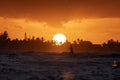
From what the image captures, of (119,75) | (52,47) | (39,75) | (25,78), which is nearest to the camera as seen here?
(25,78)

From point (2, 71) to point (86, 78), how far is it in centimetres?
884

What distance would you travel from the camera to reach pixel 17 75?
37.2 m

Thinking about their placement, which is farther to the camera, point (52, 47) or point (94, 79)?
point (52, 47)

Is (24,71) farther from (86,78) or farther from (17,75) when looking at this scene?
(86,78)

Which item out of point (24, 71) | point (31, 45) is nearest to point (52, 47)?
point (31, 45)

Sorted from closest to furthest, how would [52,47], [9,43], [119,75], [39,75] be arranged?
1. [39,75]
2. [119,75]
3. [9,43]
4. [52,47]

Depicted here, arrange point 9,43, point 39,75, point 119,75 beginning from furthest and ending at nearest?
point 9,43 → point 119,75 → point 39,75

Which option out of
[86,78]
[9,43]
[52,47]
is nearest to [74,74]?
[86,78]

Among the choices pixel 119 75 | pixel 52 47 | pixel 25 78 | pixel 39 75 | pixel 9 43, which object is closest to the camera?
pixel 25 78

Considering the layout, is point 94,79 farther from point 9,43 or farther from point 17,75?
point 9,43

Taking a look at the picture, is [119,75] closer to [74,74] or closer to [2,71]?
[74,74]

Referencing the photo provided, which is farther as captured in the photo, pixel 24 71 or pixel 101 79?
pixel 24 71

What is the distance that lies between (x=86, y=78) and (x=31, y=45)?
150 meters

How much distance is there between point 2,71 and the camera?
39344 mm
